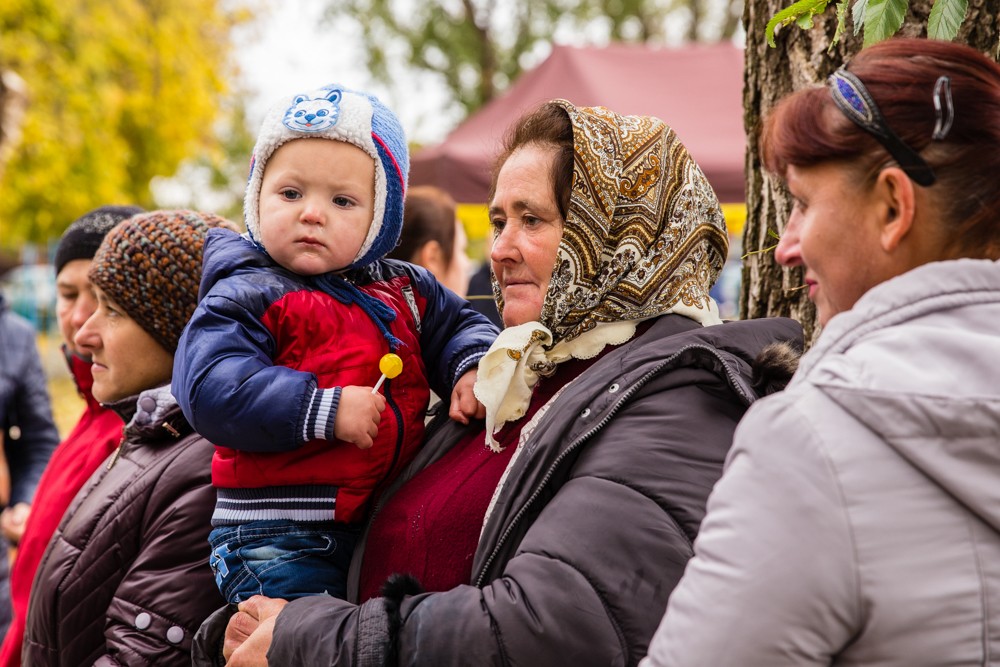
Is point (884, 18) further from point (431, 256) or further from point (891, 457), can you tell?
point (431, 256)

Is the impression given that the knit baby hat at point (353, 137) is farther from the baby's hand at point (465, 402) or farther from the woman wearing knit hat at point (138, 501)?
the woman wearing knit hat at point (138, 501)

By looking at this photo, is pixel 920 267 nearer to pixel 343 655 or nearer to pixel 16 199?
pixel 343 655

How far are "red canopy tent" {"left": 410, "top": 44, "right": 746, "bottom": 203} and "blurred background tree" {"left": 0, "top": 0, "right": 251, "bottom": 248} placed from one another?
234 inches

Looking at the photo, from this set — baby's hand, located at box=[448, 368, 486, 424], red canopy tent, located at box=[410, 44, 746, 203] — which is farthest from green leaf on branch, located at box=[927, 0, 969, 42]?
red canopy tent, located at box=[410, 44, 746, 203]

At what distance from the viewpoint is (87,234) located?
3533 mm

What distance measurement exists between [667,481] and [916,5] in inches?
56.5

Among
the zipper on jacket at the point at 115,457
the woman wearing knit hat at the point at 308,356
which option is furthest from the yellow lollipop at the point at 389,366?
the zipper on jacket at the point at 115,457

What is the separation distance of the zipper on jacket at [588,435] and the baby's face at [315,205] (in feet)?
2.70

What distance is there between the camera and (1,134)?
831 cm

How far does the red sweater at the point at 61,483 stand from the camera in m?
2.99

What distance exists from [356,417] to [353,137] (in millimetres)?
671

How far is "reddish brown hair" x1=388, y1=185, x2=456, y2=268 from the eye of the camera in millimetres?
4660

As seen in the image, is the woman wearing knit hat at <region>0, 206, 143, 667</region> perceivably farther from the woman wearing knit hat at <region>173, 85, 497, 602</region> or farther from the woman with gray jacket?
the woman with gray jacket

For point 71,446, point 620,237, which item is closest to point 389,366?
point 620,237
